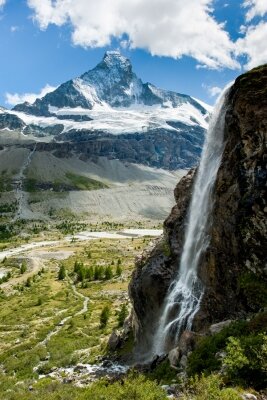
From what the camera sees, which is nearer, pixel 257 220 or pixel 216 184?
pixel 257 220

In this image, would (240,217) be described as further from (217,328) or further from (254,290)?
(217,328)

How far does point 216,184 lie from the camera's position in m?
35.9

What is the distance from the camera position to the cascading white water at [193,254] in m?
36.2

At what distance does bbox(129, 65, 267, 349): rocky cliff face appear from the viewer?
100.0 ft

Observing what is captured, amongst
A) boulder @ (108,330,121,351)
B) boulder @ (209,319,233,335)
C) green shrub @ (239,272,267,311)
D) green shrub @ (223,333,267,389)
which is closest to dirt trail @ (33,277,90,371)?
A: boulder @ (108,330,121,351)

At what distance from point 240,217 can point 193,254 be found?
8.34m

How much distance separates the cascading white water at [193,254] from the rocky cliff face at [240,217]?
4.96ft

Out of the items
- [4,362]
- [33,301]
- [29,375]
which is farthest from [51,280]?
[29,375]

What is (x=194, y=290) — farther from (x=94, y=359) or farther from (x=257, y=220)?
(x=94, y=359)

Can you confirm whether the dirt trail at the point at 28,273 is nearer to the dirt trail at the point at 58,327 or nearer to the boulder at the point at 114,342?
the dirt trail at the point at 58,327

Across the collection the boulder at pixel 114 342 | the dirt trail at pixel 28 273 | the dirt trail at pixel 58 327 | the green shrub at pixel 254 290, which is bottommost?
the dirt trail at pixel 28 273

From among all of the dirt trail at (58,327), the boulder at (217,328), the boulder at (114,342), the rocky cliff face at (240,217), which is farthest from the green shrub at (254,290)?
the dirt trail at (58,327)

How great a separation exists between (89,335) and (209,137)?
29933 millimetres

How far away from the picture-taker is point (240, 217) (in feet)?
105
